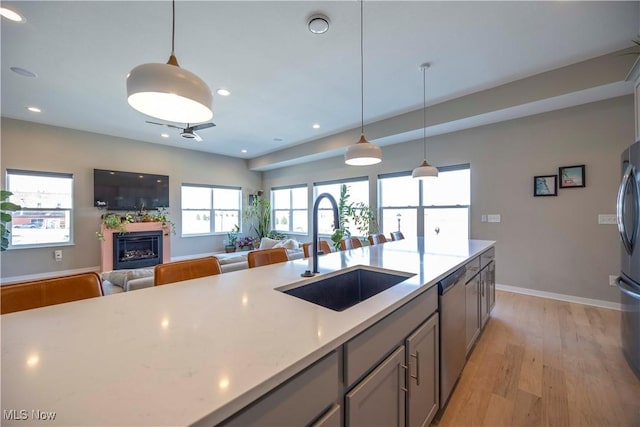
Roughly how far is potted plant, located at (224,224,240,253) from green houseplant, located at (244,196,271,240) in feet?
1.79

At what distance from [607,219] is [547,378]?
8.70 ft

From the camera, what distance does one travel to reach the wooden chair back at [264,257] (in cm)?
201

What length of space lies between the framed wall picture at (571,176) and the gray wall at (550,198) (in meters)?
0.06

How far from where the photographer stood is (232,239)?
7.45 m

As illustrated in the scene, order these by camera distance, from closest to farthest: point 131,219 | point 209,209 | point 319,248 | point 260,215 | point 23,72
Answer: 1. point 319,248
2. point 23,72
3. point 131,219
4. point 209,209
5. point 260,215

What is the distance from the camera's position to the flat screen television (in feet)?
17.8

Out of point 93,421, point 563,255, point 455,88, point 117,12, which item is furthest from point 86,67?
point 563,255

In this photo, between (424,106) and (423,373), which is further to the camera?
(424,106)

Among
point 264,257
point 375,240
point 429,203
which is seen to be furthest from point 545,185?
point 264,257

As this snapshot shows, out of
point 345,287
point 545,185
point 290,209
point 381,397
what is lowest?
point 381,397

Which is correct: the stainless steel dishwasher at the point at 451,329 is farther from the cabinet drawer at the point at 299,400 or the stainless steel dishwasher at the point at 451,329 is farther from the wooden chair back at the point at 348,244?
the wooden chair back at the point at 348,244

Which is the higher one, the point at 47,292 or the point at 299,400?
the point at 47,292

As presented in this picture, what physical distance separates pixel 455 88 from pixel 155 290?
4.16 metres

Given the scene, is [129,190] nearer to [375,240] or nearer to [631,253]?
[375,240]
